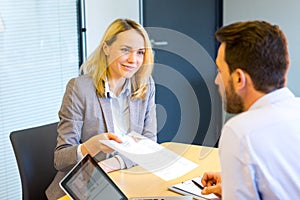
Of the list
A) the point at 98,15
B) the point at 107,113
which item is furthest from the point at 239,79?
the point at 98,15

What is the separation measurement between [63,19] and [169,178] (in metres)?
1.94

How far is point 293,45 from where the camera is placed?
4117mm

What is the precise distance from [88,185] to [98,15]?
A: 7.75ft

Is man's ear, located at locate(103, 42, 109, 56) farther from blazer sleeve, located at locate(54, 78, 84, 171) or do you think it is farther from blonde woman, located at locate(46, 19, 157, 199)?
blazer sleeve, located at locate(54, 78, 84, 171)

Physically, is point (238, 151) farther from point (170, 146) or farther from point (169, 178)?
point (170, 146)

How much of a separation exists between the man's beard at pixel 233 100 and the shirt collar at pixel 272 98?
0.06 m

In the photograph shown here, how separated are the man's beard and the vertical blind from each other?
199cm

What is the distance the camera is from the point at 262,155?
1302mm

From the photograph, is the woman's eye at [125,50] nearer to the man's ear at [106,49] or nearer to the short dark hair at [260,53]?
the man's ear at [106,49]

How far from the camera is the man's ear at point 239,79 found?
56.7 inches

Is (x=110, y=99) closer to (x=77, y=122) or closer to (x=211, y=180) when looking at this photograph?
→ (x=77, y=122)

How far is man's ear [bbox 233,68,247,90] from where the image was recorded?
144 cm

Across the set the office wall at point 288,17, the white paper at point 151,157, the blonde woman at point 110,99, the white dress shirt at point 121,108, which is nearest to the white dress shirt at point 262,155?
the white paper at point 151,157

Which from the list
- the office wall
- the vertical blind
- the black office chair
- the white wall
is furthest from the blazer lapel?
the office wall
